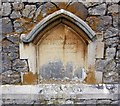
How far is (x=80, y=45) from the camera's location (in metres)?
4.40

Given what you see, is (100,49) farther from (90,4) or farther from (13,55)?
(13,55)

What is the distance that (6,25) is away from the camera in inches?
166

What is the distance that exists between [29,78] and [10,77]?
0.28 m

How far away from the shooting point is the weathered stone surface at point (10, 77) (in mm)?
4371

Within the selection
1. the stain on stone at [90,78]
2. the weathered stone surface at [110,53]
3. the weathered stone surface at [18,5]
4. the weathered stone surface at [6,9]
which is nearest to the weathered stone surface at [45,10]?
the weathered stone surface at [18,5]

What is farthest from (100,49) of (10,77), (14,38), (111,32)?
(10,77)

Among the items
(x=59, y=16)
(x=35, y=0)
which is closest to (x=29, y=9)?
(x=35, y=0)

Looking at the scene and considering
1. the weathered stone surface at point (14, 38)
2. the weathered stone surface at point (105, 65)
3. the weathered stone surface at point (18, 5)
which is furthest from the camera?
the weathered stone surface at point (105, 65)

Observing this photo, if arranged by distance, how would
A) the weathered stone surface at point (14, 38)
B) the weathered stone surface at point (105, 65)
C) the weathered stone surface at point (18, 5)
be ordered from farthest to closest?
1. the weathered stone surface at point (105, 65)
2. the weathered stone surface at point (14, 38)
3. the weathered stone surface at point (18, 5)

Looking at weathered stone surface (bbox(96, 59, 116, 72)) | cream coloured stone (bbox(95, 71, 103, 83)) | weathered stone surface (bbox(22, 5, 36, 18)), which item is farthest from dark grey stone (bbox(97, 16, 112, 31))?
weathered stone surface (bbox(22, 5, 36, 18))

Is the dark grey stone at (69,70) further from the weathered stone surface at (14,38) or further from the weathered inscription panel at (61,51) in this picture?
the weathered stone surface at (14,38)

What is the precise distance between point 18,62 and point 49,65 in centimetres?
46

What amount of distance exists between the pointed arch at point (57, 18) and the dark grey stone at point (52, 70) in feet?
1.64

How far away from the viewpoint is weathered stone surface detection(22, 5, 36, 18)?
4148 mm
